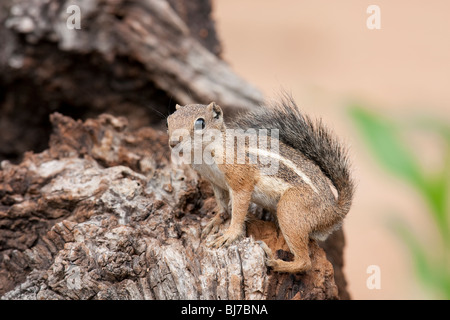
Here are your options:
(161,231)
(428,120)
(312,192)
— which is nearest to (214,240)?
(161,231)

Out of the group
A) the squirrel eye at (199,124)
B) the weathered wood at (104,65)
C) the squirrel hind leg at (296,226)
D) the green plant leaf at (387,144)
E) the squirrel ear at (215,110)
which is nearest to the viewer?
the green plant leaf at (387,144)

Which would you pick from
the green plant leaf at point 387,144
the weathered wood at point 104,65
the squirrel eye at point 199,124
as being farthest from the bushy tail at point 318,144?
the green plant leaf at point 387,144

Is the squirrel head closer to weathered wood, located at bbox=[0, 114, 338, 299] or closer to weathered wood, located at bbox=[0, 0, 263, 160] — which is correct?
weathered wood, located at bbox=[0, 114, 338, 299]

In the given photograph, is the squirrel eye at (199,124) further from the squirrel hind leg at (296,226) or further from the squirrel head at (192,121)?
the squirrel hind leg at (296,226)

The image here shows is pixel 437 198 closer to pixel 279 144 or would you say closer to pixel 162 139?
pixel 279 144

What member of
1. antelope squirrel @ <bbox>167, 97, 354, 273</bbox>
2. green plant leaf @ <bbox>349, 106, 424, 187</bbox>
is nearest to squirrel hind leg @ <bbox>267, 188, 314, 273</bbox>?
antelope squirrel @ <bbox>167, 97, 354, 273</bbox>
